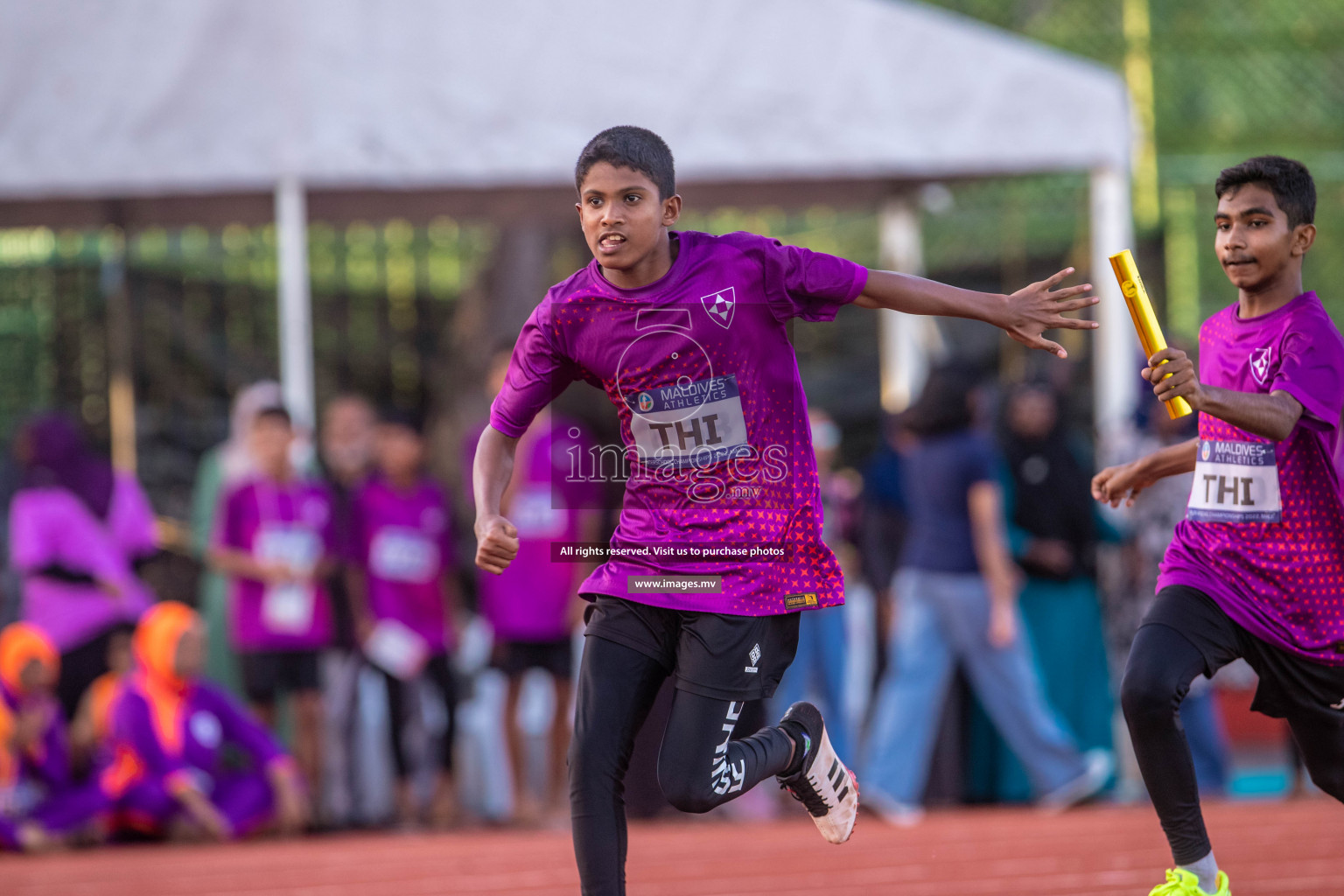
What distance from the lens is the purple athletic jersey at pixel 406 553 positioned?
27.0 ft

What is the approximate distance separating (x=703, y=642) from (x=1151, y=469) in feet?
4.53

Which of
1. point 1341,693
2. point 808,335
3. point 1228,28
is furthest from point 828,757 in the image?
point 1228,28

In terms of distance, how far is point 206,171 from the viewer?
27.7 feet

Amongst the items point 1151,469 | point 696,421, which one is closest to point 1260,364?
point 1151,469

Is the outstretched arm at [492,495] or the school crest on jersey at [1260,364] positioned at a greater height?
the school crest on jersey at [1260,364]

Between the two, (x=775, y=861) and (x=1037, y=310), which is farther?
(x=775, y=861)

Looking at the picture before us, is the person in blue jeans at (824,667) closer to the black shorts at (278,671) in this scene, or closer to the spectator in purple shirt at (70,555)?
the black shorts at (278,671)

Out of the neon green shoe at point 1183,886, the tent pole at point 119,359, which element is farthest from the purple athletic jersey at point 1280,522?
the tent pole at point 119,359

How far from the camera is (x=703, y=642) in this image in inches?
156

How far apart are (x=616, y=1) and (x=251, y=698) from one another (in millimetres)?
4279

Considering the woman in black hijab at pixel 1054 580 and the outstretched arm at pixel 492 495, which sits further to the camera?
the woman in black hijab at pixel 1054 580

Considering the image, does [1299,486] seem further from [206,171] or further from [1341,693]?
[206,171]

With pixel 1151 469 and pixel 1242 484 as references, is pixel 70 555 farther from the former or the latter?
pixel 1242 484

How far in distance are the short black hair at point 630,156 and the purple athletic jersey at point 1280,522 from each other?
5.29 ft
